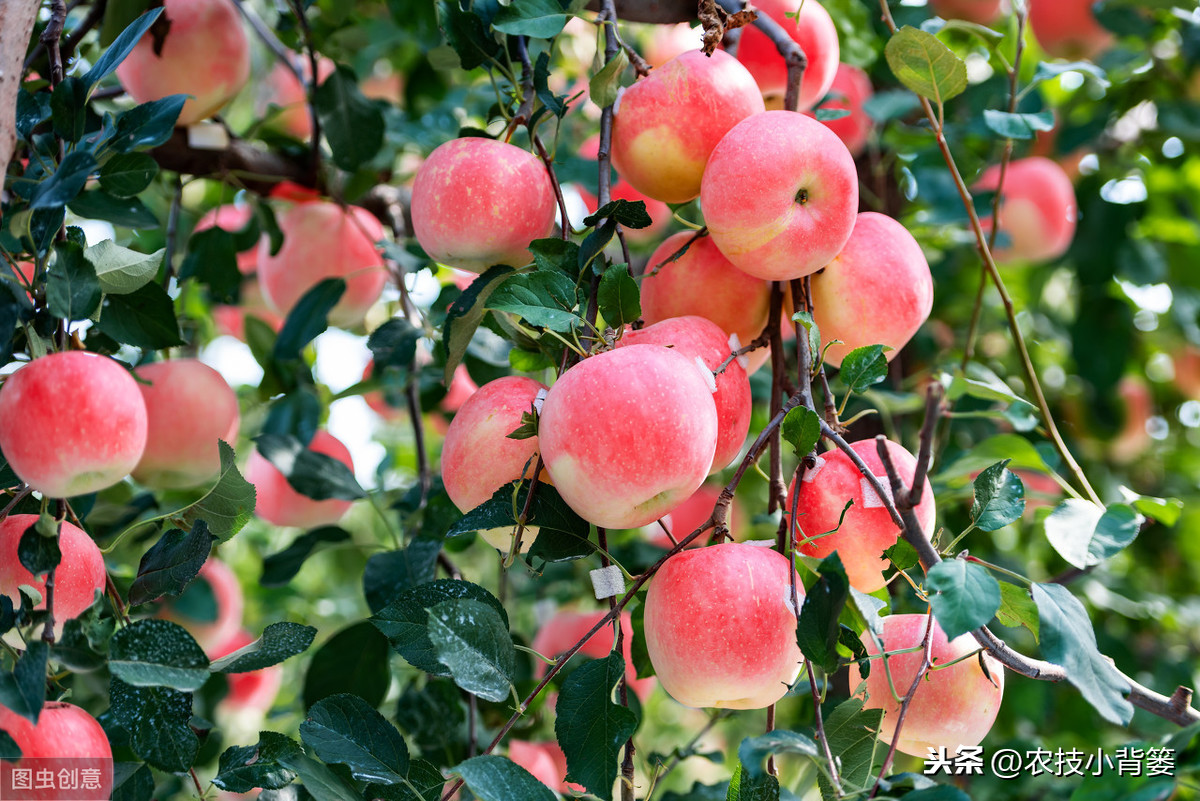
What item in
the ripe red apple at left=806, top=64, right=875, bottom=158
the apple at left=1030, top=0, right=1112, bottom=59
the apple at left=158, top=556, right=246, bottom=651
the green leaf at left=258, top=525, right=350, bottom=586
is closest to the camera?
the green leaf at left=258, top=525, right=350, bottom=586

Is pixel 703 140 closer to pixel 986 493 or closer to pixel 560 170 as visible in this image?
pixel 986 493

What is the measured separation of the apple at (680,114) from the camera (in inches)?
27.3

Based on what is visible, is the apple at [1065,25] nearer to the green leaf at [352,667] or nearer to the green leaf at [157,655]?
the green leaf at [352,667]

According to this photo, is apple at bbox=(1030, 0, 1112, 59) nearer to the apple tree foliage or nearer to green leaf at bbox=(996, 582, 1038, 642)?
the apple tree foliage

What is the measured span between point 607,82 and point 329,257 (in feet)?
2.19

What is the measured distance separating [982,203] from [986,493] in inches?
30.2

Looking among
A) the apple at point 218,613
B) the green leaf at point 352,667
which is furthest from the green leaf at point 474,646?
the apple at point 218,613

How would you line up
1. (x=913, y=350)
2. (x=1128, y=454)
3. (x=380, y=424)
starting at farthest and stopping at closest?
(x=380, y=424), (x=1128, y=454), (x=913, y=350)

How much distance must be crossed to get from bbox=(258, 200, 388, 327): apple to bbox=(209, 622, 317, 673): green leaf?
687 mm

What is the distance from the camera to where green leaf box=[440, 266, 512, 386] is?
69 cm

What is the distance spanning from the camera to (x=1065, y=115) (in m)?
1.74

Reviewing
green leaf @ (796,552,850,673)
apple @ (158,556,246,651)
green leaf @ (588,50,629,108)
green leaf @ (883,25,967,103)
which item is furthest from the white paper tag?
apple @ (158,556,246,651)

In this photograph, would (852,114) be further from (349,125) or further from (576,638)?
(576,638)

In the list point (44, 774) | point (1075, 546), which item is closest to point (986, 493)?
point (1075, 546)
